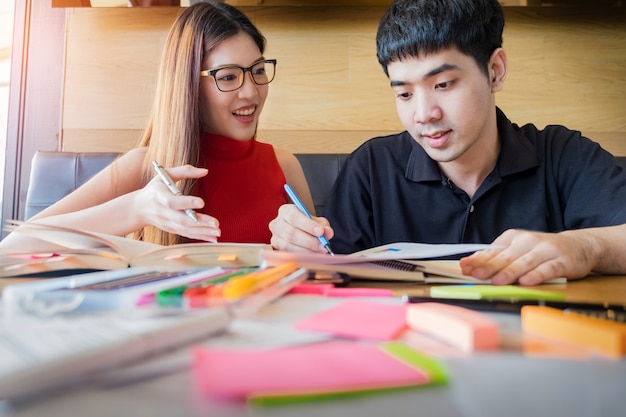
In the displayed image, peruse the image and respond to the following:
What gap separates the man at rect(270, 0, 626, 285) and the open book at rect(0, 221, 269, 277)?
0.41 m

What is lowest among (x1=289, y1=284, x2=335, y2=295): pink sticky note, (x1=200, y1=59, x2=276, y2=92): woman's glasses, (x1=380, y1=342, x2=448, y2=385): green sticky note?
(x1=289, y1=284, x2=335, y2=295): pink sticky note

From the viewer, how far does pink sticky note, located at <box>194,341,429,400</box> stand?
0.69 feet

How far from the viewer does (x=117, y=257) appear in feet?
2.09

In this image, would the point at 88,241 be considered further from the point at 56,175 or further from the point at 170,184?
the point at 56,175

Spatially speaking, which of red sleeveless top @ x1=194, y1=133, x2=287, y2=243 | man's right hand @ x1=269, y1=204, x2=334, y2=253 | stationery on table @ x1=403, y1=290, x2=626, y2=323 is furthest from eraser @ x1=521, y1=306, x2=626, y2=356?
red sleeveless top @ x1=194, y1=133, x2=287, y2=243

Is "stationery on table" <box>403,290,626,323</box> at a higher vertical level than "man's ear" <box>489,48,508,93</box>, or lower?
lower

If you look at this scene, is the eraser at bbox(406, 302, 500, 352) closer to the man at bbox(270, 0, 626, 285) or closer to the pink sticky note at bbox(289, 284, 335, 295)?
the pink sticky note at bbox(289, 284, 335, 295)

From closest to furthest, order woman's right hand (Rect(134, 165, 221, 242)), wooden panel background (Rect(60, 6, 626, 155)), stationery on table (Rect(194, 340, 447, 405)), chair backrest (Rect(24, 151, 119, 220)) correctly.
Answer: stationery on table (Rect(194, 340, 447, 405))
woman's right hand (Rect(134, 165, 221, 242))
chair backrest (Rect(24, 151, 119, 220))
wooden panel background (Rect(60, 6, 626, 155))

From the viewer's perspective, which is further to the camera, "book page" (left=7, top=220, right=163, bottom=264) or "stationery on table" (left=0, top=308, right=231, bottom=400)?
"book page" (left=7, top=220, right=163, bottom=264)

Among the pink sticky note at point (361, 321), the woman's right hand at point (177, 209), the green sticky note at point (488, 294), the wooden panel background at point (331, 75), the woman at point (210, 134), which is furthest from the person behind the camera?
the wooden panel background at point (331, 75)

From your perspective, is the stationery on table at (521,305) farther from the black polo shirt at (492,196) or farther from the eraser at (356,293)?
the black polo shirt at (492,196)

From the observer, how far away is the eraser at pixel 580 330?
0.93 feet

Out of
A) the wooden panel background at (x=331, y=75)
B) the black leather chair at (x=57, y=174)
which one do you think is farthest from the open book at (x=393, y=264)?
the wooden panel background at (x=331, y=75)

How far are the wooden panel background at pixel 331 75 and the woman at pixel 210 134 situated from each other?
51cm
